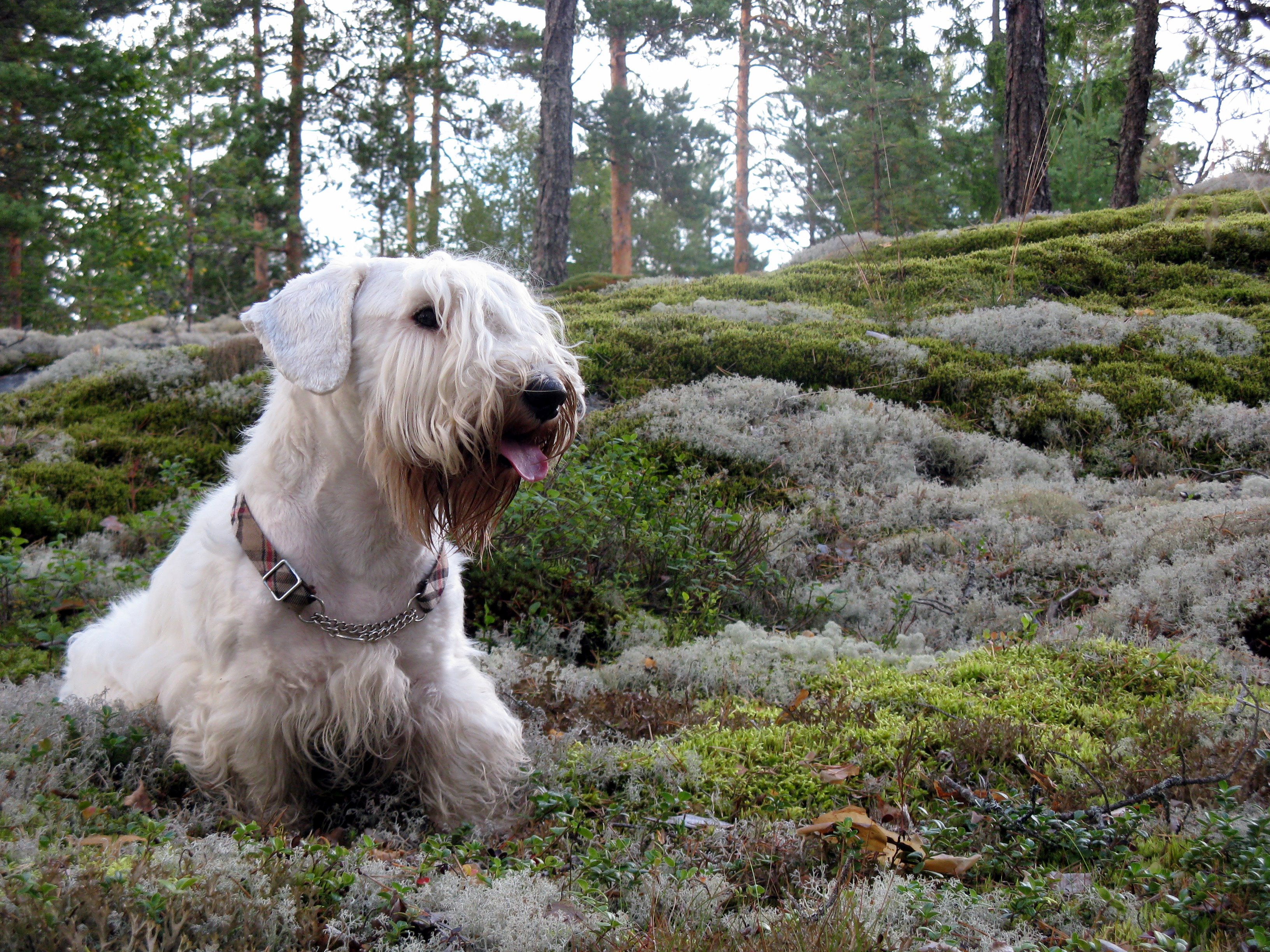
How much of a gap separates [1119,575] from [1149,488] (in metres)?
1.56

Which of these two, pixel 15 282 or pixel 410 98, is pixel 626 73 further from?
pixel 15 282

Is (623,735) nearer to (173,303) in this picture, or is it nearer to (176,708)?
(176,708)

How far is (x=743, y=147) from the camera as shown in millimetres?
25109

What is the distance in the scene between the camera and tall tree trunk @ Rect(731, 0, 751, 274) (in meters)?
23.0

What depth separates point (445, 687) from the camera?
3.11 m

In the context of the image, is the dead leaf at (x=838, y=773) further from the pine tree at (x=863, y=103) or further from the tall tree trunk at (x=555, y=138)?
the pine tree at (x=863, y=103)

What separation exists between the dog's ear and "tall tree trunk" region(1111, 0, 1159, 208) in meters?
14.2

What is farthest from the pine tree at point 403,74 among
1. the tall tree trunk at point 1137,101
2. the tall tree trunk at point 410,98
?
the tall tree trunk at point 1137,101

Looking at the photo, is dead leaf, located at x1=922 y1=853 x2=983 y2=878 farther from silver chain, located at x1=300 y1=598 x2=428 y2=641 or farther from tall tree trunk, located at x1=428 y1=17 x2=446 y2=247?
tall tree trunk, located at x1=428 y1=17 x2=446 y2=247

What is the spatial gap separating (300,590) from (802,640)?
252 centimetres

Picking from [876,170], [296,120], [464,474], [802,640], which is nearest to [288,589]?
[464,474]

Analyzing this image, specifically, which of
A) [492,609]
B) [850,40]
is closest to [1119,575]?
[492,609]

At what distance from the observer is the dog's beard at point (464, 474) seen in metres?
2.74

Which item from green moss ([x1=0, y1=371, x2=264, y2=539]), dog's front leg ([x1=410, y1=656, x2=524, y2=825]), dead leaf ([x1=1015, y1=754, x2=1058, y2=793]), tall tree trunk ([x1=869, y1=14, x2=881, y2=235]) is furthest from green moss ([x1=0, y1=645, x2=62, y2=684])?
tall tree trunk ([x1=869, y1=14, x2=881, y2=235])
